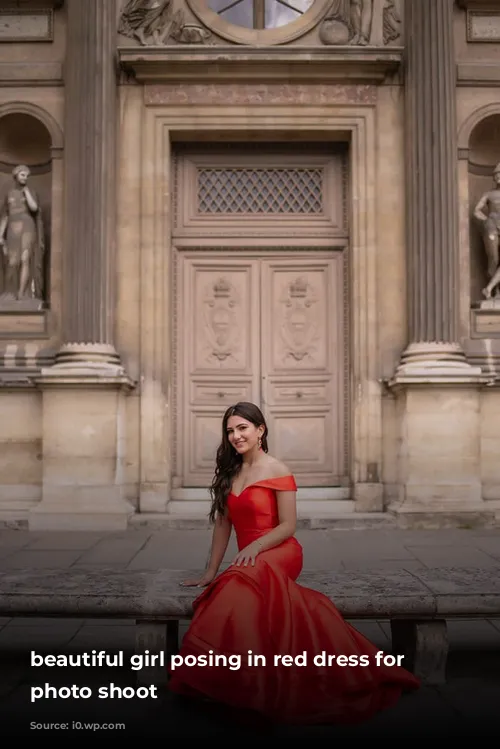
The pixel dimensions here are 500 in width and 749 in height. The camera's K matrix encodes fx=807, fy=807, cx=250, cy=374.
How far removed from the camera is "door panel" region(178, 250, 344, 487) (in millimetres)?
10188

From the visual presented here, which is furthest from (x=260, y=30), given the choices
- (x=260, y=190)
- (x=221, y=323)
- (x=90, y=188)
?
(x=221, y=323)

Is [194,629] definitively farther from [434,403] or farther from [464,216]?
[464,216]

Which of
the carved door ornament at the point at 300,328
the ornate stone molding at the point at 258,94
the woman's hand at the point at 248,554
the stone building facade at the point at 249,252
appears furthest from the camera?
the carved door ornament at the point at 300,328

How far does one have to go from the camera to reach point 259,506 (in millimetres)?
4012

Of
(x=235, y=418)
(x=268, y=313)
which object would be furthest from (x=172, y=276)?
(x=235, y=418)

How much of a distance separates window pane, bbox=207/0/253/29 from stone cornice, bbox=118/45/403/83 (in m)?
0.83

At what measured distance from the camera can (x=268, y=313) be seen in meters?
10.3

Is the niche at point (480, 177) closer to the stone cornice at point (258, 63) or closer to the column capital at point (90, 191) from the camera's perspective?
the stone cornice at point (258, 63)

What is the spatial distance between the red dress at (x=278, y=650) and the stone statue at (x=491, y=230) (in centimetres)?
698

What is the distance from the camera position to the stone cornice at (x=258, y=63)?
9742mm

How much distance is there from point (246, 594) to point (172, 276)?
711cm

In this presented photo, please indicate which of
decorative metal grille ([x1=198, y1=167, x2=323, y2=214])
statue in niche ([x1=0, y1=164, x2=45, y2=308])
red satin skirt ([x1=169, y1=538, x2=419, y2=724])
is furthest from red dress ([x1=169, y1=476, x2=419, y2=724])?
decorative metal grille ([x1=198, y1=167, x2=323, y2=214])

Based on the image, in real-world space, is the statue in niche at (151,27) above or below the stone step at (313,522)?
above

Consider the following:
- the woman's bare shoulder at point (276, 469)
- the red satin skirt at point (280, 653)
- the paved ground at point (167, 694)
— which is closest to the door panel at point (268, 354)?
the paved ground at point (167, 694)
